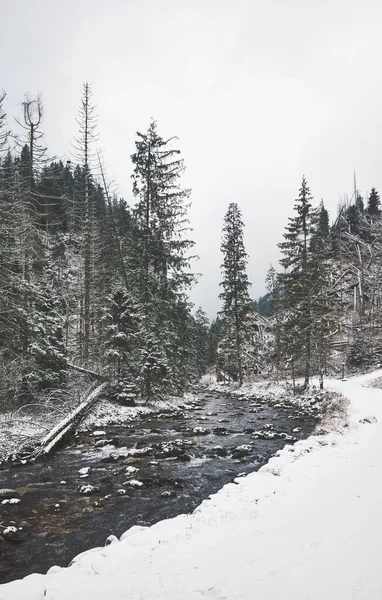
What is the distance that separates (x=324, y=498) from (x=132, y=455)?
7160 millimetres

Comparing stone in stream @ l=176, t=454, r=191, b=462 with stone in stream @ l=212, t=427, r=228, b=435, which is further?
stone in stream @ l=212, t=427, r=228, b=435

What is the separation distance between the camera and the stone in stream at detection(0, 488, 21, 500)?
830 cm

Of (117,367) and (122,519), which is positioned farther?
(117,367)

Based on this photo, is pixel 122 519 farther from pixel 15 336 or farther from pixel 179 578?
pixel 15 336

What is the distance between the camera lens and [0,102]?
1220 centimetres

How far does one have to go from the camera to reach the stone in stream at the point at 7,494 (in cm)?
830

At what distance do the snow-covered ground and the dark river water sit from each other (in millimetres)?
1156

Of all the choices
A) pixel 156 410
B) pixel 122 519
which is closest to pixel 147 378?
pixel 156 410

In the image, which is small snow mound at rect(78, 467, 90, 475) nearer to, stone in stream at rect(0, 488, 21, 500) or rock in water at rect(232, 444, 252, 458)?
stone in stream at rect(0, 488, 21, 500)

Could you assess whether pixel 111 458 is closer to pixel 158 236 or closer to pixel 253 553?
pixel 253 553

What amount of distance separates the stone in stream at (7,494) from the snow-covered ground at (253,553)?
4.08 metres

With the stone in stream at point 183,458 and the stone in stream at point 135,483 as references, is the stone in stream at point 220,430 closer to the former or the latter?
the stone in stream at point 183,458

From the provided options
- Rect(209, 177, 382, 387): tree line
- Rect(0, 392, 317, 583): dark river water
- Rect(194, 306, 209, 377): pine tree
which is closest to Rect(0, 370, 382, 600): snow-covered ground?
Rect(0, 392, 317, 583): dark river water

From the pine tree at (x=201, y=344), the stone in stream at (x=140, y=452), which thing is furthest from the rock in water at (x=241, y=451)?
the pine tree at (x=201, y=344)
